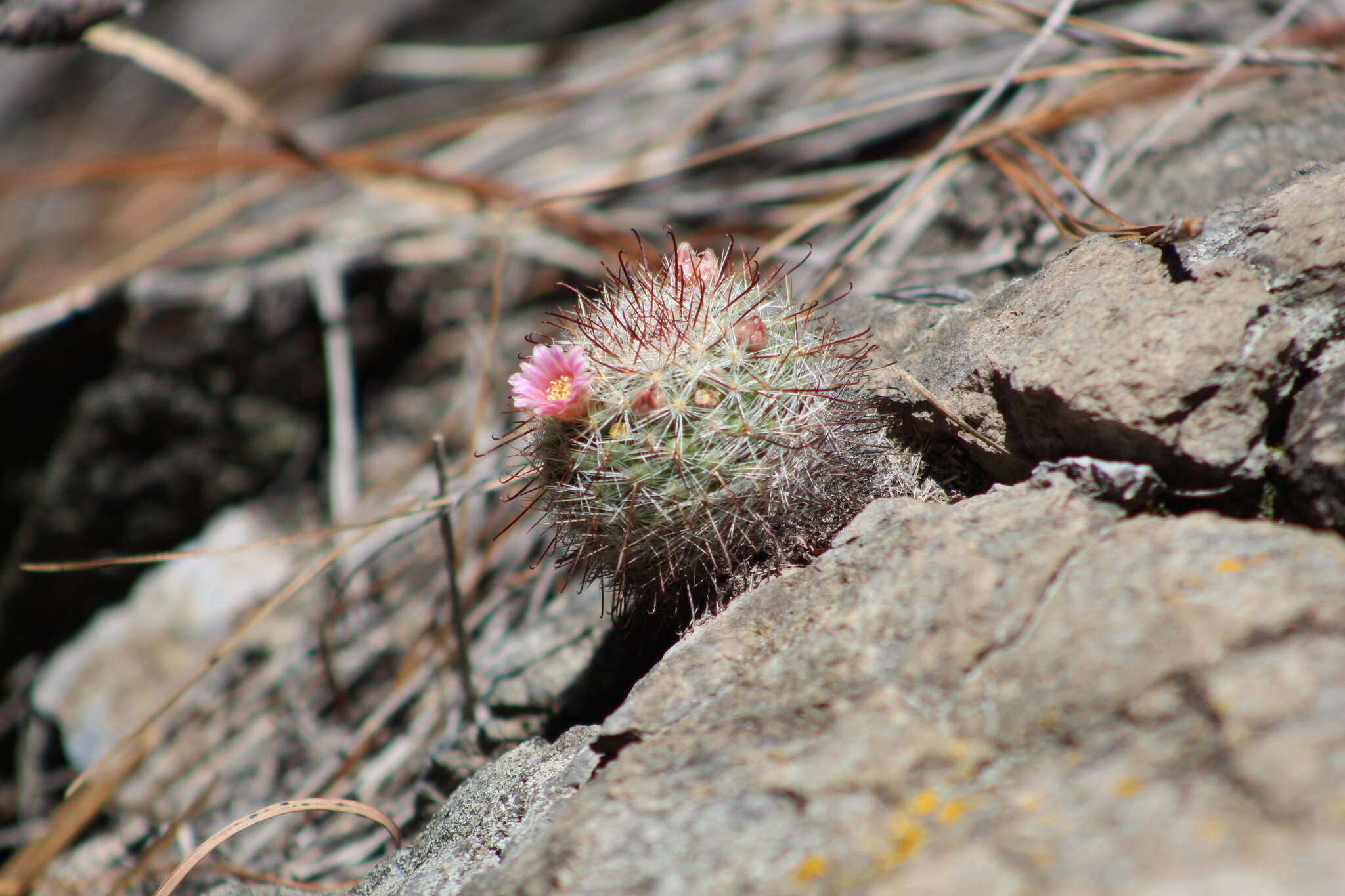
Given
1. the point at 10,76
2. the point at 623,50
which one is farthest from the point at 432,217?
the point at 10,76

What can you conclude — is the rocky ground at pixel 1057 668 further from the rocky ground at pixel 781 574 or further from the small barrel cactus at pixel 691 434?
the small barrel cactus at pixel 691 434

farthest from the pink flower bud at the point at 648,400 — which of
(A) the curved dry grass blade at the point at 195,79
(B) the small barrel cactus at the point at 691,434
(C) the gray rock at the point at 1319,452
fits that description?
(A) the curved dry grass blade at the point at 195,79

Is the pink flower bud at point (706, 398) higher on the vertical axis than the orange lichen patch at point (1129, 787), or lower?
higher

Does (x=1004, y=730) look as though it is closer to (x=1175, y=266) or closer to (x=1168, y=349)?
(x=1168, y=349)

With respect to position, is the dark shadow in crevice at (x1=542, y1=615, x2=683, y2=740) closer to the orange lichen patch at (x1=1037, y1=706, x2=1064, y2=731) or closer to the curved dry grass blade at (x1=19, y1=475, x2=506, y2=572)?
the curved dry grass blade at (x1=19, y1=475, x2=506, y2=572)

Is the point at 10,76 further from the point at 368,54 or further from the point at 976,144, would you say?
the point at 976,144

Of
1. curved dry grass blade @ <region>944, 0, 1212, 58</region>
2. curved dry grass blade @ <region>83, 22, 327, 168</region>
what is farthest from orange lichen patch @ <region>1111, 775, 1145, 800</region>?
curved dry grass blade @ <region>83, 22, 327, 168</region>

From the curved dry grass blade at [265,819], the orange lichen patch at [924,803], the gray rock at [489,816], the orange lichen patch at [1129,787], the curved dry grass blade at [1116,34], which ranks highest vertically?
the curved dry grass blade at [1116,34]
